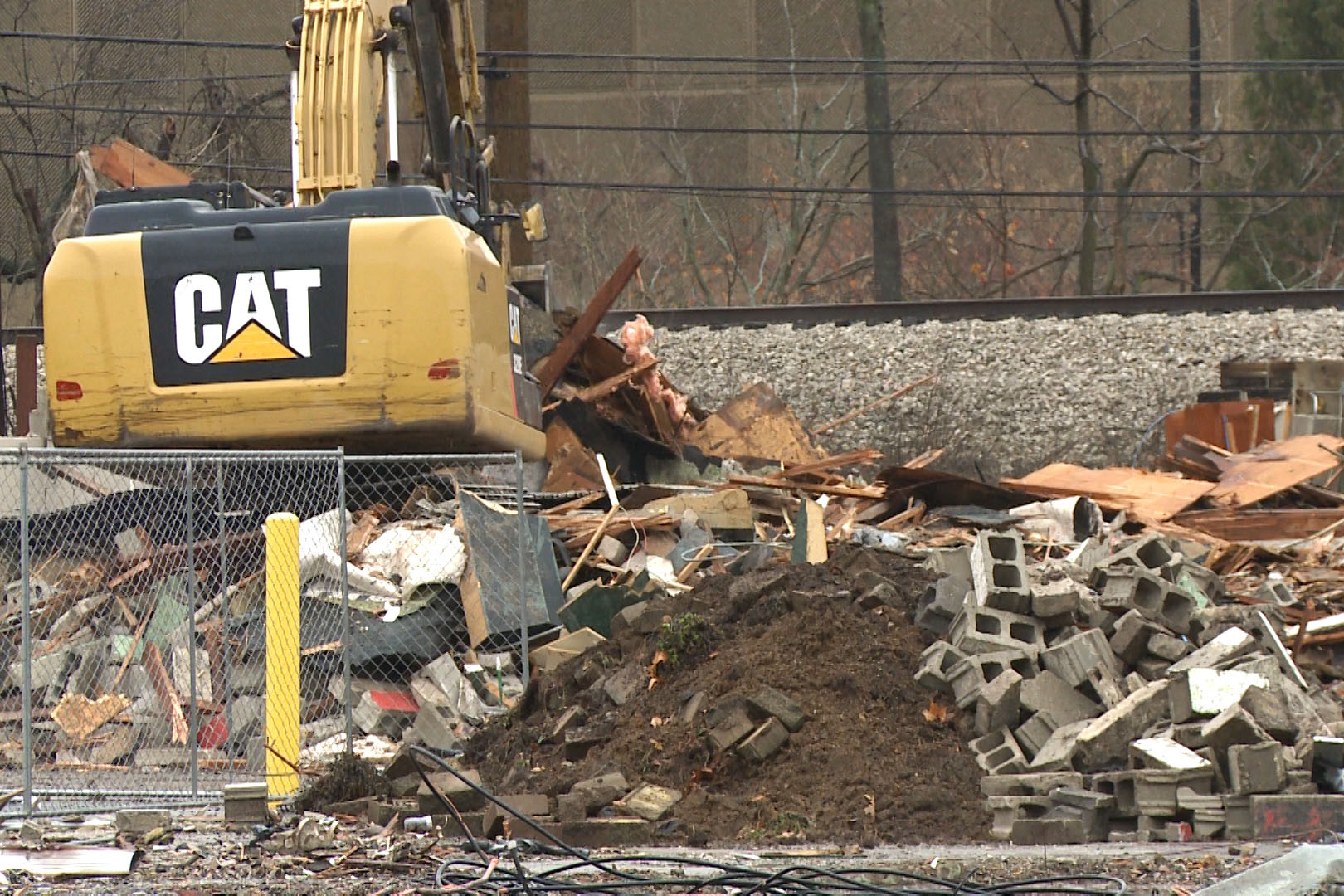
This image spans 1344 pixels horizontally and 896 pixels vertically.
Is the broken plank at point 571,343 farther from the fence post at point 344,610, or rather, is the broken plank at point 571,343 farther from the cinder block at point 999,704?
the cinder block at point 999,704

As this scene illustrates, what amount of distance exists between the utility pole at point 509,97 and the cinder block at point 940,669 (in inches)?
544

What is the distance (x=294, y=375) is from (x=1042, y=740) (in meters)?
5.86

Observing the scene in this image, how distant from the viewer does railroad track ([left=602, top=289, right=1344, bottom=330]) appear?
2166 centimetres

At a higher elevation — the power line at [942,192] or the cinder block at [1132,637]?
the power line at [942,192]

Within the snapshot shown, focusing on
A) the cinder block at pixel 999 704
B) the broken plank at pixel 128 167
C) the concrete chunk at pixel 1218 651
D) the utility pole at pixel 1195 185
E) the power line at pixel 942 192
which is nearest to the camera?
the cinder block at pixel 999 704

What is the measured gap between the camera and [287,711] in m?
9.62

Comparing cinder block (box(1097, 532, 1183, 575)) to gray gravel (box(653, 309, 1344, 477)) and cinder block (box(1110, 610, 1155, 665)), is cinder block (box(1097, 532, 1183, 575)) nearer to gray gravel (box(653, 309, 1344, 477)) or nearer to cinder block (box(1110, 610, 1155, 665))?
cinder block (box(1110, 610, 1155, 665))

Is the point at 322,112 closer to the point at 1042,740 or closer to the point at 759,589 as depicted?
the point at 759,589

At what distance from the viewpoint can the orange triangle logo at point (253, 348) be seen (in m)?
12.6

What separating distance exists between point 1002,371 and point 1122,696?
11522 mm

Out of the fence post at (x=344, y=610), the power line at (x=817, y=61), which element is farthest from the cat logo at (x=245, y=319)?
the power line at (x=817, y=61)

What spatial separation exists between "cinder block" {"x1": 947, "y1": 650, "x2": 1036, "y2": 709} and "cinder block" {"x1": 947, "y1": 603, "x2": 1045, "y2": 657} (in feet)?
0.24

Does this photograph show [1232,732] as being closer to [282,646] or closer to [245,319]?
[282,646]

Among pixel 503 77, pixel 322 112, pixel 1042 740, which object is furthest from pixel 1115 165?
pixel 1042 740
